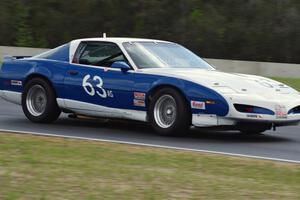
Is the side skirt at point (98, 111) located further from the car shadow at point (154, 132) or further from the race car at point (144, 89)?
the car shadow at point (154, 132)

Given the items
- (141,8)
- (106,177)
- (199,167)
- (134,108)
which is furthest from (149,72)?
(141,8)

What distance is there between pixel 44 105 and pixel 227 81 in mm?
3346

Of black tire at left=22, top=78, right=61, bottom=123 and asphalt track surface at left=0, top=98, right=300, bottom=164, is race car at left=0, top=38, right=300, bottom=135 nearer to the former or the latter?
black tire at left=22, top=78, right=61, bottom=123

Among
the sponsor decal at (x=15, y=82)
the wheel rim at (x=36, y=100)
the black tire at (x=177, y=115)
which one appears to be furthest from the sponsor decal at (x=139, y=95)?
the sponsor decal at (x=15, y=82)

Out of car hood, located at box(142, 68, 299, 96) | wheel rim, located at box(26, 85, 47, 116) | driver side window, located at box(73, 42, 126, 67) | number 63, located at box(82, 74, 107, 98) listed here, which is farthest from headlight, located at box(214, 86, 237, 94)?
wheel rim, located at box(26, 85, 47, 116)

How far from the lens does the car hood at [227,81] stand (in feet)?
34.6

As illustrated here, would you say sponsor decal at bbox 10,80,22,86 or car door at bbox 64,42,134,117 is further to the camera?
sponsor decal at bbox 10,80,22,86

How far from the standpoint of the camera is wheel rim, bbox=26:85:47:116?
40.7 ft

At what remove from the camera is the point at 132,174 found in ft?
24.0

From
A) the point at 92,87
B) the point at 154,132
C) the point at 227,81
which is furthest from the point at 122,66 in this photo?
the point at 227,81

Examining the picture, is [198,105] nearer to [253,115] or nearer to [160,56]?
[253,115]

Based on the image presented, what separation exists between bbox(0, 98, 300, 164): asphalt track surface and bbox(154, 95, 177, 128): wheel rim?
0.78ft

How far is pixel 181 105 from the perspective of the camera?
1065 cm

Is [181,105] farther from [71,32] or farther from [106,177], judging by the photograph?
[71,32]
